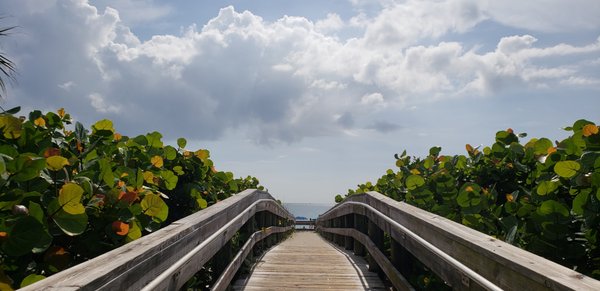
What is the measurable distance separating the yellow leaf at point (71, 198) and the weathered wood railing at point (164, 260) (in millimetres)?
234

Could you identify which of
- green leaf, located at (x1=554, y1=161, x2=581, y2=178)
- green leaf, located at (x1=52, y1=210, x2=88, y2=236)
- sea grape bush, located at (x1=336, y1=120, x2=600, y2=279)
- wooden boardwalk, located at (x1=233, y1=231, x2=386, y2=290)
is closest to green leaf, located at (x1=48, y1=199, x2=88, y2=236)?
green leaf, located at (x1=52, y1=210, x2=88, y2=236)

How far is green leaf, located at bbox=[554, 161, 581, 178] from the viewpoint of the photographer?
6.49 feet

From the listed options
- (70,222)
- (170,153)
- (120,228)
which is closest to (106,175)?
(120,228)

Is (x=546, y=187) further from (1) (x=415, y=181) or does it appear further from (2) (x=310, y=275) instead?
(2) (x=310, y=275)

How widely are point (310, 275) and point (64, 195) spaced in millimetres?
3504

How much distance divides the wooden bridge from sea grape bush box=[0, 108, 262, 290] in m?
0.20

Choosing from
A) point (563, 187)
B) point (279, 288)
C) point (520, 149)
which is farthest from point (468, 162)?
point (279, 288)

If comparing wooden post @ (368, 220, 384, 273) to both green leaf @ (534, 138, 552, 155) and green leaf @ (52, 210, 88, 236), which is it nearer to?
green leaf @ (534, 138, 552, 155)

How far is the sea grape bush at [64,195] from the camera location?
1516 millimetres

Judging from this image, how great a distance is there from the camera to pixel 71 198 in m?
1.64

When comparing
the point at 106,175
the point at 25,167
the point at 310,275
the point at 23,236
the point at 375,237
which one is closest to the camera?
the point at 23,236

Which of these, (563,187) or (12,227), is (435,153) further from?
(12,227)

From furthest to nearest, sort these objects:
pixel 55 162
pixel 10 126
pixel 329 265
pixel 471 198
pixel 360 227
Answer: pixel 360 227
pixel 329 265
pixel 471 198
pixel 10 126
pixel 55 162

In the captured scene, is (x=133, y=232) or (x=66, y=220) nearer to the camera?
(x=66, y=220)
